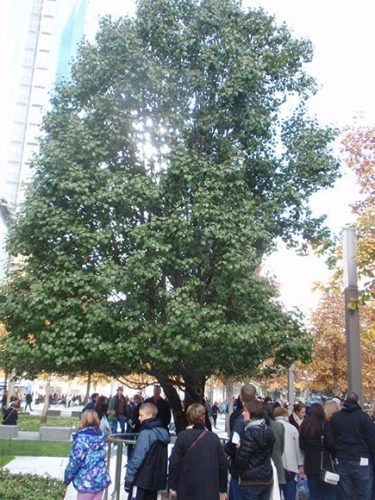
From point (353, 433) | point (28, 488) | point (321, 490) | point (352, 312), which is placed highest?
point (352, 312)

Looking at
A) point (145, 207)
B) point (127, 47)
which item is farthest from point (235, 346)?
point (127, 47)

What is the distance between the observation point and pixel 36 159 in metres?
11.0

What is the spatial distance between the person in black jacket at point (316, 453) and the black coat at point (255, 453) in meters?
2.21

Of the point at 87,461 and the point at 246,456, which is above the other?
the point at 246,456

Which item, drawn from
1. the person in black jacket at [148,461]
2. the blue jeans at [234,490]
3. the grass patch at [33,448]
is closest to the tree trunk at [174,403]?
the blue jeans at [234,490]

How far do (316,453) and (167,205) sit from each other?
204 inches

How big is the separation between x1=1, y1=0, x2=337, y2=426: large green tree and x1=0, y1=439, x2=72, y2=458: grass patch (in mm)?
5975

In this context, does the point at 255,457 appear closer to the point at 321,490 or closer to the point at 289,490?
the point at 321,490

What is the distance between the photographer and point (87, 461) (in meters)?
6.62

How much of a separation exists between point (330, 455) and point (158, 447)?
280 cm

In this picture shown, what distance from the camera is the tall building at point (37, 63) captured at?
282 feet

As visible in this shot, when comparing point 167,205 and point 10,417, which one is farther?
point 10,417

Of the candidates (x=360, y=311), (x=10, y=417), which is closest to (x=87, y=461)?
(x=10, y=417)

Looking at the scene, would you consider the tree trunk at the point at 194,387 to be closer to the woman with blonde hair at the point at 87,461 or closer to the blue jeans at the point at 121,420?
the woman with blonde hair at the point at 87,461
